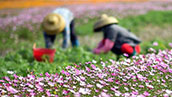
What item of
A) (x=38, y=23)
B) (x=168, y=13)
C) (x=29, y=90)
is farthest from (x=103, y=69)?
(x=168, y=13)

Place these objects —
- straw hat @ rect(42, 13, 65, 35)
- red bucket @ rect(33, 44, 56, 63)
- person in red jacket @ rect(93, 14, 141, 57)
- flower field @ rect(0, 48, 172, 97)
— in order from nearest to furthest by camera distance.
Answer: flower field @ rect(0, 48, 172, 97), person in red jacket @ rect(93, 14, 141, 57), red bucket @ rect(33, 44, 56, 63), straw hat @ rect(42, 13, 65, 35)

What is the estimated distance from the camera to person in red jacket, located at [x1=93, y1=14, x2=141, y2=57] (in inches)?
235

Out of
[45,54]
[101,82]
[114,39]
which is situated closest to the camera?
[101,82]

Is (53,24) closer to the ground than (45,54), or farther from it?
farther from it

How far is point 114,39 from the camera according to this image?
6.02 meters

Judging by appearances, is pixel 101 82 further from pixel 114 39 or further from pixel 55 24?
pixel 55 24

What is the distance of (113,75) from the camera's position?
3.09 metres

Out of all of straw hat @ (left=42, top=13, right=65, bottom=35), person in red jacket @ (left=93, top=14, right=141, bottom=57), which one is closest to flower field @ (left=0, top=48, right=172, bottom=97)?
person in red jacket @ (left=93, top=14, right=141, bottom=57)

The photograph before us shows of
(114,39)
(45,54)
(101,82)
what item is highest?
(101,82)

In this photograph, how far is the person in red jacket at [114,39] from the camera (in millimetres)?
5980

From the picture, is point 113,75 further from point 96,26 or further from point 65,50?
point 65,50

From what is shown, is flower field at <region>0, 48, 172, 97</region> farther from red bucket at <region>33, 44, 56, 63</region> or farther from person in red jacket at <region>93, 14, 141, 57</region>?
red bucket at <region>33, 44, 56, 63</region>

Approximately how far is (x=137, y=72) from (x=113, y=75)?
0.35 meters

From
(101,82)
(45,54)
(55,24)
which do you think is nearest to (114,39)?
(55,24)
